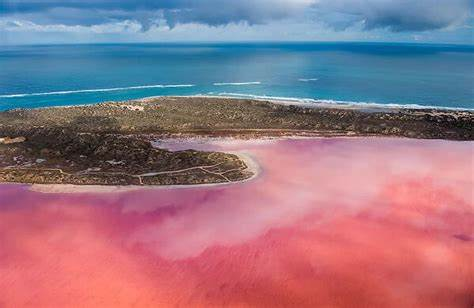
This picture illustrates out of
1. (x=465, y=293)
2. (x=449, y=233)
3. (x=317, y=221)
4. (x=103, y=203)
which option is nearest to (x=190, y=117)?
(x=103, y=203)

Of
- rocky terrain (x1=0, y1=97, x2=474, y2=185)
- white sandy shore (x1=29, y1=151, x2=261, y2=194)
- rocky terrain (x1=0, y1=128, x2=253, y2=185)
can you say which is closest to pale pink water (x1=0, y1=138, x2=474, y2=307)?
white sandy shore (x1=29, y1=151, x2=261, y2=194)

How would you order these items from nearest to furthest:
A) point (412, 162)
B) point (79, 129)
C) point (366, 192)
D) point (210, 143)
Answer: point (366, 192), point (412, 162), point (210, 143), point (79, 129)

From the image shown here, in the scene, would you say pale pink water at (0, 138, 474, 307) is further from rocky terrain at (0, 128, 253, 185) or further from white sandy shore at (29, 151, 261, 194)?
rocky terrain at (0, 128, 253, 185)

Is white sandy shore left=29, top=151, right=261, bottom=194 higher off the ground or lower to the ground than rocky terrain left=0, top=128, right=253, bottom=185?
lower

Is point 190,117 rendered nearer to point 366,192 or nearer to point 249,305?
point 366,192

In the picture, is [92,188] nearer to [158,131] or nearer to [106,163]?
[106,163]

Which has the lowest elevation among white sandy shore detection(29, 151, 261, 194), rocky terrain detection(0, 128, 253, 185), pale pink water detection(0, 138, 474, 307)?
pale pink water detection(0, 138, 474, 307)

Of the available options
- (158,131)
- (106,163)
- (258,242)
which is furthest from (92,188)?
(158,131)
